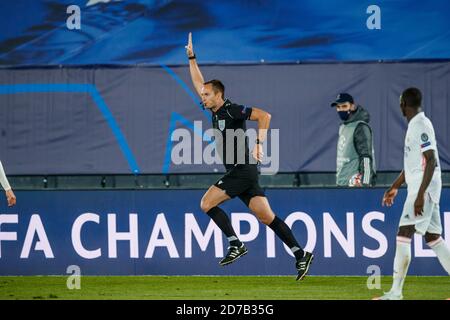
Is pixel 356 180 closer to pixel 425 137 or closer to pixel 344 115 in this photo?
pixel 344 115

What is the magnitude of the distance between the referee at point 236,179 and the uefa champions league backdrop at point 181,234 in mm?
1834

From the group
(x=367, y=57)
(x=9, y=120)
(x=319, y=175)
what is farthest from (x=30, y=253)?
(x=367, y=57)

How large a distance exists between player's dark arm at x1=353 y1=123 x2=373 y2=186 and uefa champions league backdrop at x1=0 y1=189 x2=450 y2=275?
9.5 inches

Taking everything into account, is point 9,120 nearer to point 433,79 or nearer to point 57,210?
point 57,210

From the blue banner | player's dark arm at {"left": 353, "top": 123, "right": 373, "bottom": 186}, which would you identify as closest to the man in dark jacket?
player's dark arm at {"left": 353, "top": 123, "right": 373, "bottom": 186}

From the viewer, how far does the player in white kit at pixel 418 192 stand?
11336 millimetres

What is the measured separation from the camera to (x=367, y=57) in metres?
15.7

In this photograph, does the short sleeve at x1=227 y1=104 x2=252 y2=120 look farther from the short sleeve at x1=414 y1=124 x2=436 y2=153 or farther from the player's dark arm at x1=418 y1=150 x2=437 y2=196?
the player's dark arm at x1=418 y1=150 x2=437 y2=196

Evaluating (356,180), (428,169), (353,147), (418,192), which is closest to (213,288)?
(356,180)

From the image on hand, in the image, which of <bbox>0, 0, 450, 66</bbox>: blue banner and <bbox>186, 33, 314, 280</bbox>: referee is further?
<bbox>0, 0, 450, 66</bbox>: blue banner

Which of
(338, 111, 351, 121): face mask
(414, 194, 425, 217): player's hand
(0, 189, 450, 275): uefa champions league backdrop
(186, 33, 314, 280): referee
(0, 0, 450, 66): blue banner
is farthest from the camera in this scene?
(0, 0, 450, 66): blue banner

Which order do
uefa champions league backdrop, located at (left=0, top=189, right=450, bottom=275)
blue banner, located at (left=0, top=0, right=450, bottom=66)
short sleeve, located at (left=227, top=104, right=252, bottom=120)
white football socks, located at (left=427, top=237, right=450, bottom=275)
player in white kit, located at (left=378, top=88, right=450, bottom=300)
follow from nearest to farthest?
player in white kit, located at (left=378, top=88, right=450, bottom=300) < white football socks, located at (left=427, top=237, right=450, bottom=275) < short sleeve, located at (left=227, top=104, right=252, bottom=120) < uefa champions league backdrop, located at (left=0, top=189, right=450, bottom=275) < blue banner, located at (left=0, top=0, right=450, bottom=66)

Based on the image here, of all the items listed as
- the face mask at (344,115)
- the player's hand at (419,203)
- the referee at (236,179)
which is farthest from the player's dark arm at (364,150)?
the player's hand at (419,203)

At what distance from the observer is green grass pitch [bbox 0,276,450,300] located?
12742 mm
